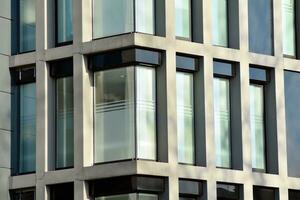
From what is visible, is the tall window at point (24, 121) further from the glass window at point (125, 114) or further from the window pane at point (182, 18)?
the window pane at point (182, 18)

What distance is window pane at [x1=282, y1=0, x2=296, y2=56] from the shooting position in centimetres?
3177

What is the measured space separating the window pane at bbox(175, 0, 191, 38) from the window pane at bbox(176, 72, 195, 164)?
111cm

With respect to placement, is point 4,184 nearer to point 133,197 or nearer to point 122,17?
point 133,197

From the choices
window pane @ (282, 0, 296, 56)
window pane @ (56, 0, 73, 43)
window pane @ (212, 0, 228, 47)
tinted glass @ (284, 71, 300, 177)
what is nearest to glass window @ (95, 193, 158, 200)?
window pane @ (56, 0, 73, 43)

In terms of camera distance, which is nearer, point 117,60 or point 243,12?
point 117,60

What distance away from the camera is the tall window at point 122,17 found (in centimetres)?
2878

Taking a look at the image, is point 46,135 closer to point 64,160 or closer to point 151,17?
point 64,160

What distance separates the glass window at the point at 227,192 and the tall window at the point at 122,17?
4.36 meters

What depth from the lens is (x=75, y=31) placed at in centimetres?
2938

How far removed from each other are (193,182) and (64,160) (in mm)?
3422

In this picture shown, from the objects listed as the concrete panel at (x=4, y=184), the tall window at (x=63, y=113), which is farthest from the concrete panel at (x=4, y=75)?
the concrete panel at (x=4, y=184)

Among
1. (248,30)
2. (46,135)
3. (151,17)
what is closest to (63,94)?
(46,135)

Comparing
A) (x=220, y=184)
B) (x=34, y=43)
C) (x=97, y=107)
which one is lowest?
(x=220, y=184)

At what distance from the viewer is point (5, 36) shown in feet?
99.9
